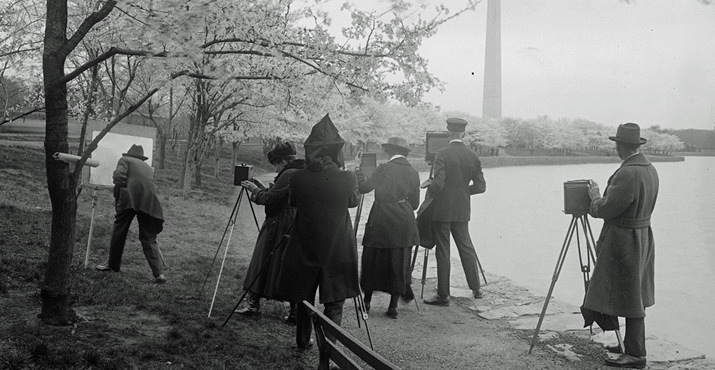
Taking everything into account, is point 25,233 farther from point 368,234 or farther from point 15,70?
point 15,70

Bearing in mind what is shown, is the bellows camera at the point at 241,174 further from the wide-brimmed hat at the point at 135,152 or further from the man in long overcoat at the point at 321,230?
the wide-brimmed hat at the point at 135,152

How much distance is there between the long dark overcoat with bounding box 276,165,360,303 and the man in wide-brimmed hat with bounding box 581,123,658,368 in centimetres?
245

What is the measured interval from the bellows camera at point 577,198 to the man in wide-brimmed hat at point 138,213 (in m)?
5.05

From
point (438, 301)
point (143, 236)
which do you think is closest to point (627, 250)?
point (438, 301)

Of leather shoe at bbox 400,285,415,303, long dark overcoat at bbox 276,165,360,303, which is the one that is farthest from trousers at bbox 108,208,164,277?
long dark overcoat at bbox 276,165,360,303

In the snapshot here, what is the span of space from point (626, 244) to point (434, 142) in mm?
3486

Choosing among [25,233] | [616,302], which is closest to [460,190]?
[616,302]

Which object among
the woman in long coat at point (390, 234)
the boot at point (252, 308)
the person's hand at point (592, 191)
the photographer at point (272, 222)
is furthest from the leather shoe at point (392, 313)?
the person's hand at point (592, 191)

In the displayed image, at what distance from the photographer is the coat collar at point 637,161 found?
18.7 feet

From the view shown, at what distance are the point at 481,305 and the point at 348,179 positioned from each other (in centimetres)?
381

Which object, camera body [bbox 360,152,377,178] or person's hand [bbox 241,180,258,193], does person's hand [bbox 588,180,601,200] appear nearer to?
camera body [bbox 360,152,377,178]

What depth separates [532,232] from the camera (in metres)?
19.5

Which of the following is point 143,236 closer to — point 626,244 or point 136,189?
point 136,189

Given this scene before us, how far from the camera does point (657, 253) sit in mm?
15992
